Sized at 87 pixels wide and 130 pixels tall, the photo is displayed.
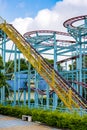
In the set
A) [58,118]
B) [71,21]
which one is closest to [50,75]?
[58,118]

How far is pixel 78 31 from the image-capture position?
2377 centimetres

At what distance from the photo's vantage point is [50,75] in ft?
69.5

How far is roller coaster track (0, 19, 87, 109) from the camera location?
61.3 ft

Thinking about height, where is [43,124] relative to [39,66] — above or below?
below

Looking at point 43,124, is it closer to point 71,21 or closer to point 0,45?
point 71,21

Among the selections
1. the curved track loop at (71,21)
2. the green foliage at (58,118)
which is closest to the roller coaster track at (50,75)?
the green foliage at (58,118)

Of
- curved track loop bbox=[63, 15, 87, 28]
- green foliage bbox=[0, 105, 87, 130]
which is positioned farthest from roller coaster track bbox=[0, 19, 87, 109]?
curved track loop bbox=[63, 15, 87, 28]

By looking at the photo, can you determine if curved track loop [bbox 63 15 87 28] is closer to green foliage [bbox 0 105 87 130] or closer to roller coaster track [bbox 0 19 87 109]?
roller coaster track [bbox 0 19 87 109]

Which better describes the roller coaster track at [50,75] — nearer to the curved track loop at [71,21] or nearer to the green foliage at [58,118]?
the green foliage at [58,118]

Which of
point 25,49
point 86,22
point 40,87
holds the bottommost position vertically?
point 40,87

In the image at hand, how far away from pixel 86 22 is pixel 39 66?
14.5 ft

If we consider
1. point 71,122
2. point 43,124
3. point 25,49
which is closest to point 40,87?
point 25,49

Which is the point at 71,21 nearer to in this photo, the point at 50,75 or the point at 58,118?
the point at 50,75

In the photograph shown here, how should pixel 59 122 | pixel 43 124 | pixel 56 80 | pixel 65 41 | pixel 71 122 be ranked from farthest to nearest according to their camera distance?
pixel 65 41
pixel 56 80
pixel 43 124
pixel 59 122
pixel 71 122
